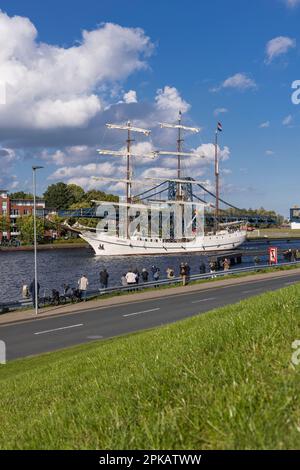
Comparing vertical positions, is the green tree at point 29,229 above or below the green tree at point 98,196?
below

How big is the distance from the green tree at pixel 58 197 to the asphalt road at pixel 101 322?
14963cm

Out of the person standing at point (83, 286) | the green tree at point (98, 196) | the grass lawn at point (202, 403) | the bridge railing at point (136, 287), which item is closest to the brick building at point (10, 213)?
the green tree at point (98, 196)

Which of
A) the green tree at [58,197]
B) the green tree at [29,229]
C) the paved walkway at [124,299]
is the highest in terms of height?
the green tree at [58,197]

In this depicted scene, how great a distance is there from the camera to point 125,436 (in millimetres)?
4059

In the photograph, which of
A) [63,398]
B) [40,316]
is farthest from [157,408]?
[40,316]

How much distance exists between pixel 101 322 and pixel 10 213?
12925 cm

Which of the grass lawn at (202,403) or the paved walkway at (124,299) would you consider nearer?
the grass lawn at (202,403)

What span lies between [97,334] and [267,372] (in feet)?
50.8

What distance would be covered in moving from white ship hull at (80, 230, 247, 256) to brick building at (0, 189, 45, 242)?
111ft

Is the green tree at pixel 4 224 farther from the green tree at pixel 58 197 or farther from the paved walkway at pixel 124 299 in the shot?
the paved walkway at pixel 124 299

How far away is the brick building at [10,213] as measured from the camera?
446ft

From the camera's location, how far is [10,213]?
145375 millimetres

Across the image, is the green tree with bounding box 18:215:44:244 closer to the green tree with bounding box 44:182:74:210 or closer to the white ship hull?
the white ship hull
